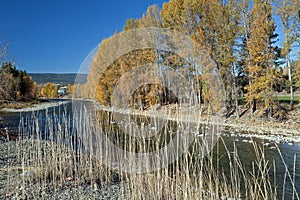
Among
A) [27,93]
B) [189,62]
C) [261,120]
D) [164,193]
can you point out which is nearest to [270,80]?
[261,120]

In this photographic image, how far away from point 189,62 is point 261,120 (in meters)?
6.55

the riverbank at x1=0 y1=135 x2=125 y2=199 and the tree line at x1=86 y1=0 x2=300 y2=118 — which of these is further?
the tree line at x1=86 y1=0 x2=300 y2=118

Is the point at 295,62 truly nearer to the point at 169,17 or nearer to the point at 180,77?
the point at 180,77

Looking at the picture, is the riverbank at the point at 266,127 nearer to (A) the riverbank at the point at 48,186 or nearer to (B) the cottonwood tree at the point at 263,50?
(B) the cottonwood tree at the point at 263,50

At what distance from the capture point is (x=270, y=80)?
1409 cm

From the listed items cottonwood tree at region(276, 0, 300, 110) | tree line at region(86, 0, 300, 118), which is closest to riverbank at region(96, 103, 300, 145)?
tree line at region(86, 0, 300, 118)

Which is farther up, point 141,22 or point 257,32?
point 141,22

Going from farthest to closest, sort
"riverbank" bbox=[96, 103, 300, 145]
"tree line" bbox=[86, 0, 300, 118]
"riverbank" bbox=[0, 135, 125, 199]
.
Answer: "tree line" bbox=[86, 0, 300, 118] < "riverbank" bbox=[96, 103, 300, 145] < "riverbank" bbox=[0, 135, 125, 199]

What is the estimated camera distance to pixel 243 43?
16531 mm

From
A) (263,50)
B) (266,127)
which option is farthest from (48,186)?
(263,50)

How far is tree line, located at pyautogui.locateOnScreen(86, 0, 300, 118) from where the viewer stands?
1398cm

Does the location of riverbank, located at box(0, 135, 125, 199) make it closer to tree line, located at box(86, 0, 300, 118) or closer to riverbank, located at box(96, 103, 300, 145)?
riverbank, located at box(96, 103, 300, 145)

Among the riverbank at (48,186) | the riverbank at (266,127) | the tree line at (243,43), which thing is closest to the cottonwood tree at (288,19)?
the tree line at (243,43)

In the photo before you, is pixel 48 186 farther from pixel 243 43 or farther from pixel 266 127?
pixel 243 43
